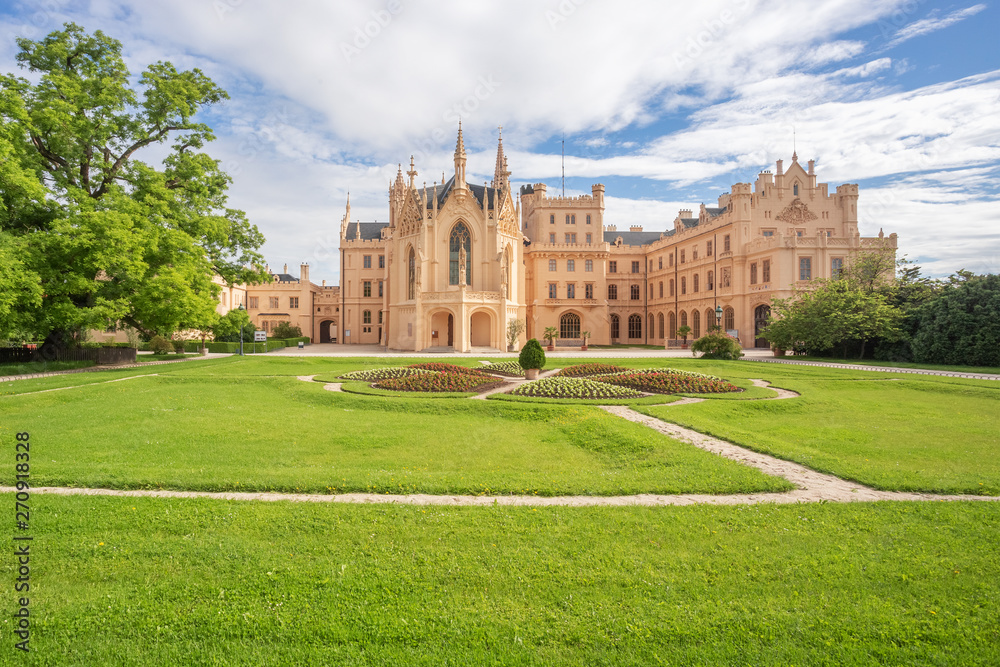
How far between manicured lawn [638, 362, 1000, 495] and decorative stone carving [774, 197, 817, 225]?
31.0 metres

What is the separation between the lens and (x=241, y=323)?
32188 mm

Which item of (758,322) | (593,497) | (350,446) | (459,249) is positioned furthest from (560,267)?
(593,497)

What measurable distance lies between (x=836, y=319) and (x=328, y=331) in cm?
6036

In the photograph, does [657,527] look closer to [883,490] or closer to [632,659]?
[632,659]

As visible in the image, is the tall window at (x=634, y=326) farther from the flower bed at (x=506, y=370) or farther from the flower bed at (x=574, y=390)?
the flower bed at (x=574, y=390)

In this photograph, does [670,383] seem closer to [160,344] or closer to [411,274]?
[411,274]

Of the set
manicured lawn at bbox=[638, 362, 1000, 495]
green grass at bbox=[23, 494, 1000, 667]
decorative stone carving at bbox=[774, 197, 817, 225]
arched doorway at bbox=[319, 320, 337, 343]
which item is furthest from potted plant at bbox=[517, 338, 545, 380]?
arched doorway at bbox=[319, 320, 337, 343]

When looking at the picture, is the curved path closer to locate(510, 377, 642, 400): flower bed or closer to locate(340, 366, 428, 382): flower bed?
locate(510, 377, 642, 400): flower bed

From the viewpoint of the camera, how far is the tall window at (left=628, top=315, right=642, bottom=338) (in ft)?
211

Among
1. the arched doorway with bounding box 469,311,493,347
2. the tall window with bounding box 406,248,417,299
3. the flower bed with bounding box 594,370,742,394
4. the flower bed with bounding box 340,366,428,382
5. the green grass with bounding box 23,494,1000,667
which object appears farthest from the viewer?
the arched doorway with bounding box 469,311,493,347

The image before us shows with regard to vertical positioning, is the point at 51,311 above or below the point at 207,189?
below

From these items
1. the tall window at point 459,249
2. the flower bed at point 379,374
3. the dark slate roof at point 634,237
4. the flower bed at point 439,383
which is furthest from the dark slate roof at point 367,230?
the flower bed at point 439,383

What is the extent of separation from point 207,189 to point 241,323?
8340 millimetres

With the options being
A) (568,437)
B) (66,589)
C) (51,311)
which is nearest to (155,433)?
(66,589)
